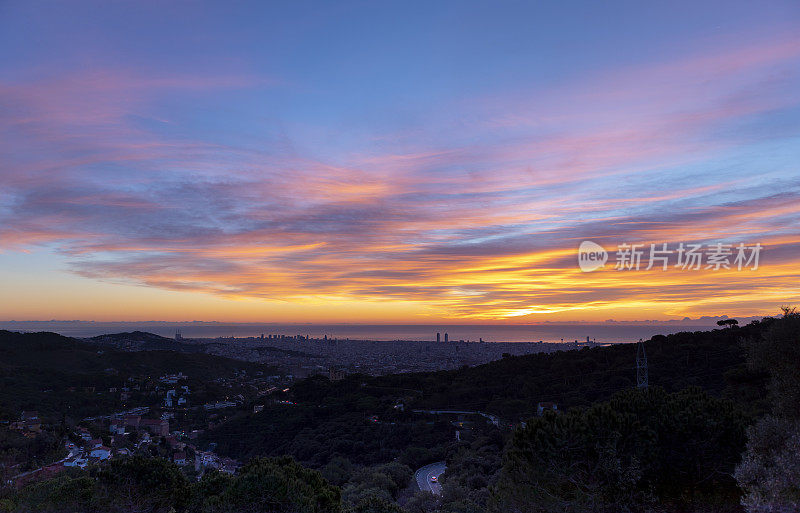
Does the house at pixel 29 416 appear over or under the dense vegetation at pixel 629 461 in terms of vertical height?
under

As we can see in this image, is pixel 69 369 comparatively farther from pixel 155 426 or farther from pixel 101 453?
pixel 101 453

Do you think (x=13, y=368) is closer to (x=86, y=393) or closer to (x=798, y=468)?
(x=86, y=393)

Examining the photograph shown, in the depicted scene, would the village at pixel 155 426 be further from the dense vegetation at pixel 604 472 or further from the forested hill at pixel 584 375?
the forested hill at pixel 584 375

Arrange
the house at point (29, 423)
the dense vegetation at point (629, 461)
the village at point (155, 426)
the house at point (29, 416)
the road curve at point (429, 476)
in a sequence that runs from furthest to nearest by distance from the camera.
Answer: the house at point (29, 416) < the house at point (29, 423) < the village at point (155, 426) < the road curve at point (429, 476) < the dense vegetation at point (629, 461)

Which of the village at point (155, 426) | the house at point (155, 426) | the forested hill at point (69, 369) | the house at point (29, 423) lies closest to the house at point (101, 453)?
the village at point (155, 426)

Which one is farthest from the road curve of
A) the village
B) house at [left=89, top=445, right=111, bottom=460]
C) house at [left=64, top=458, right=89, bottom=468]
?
house at [left=89, top=445, right=111, bottom=460]

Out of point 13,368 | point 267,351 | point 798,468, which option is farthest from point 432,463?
point 267,351
